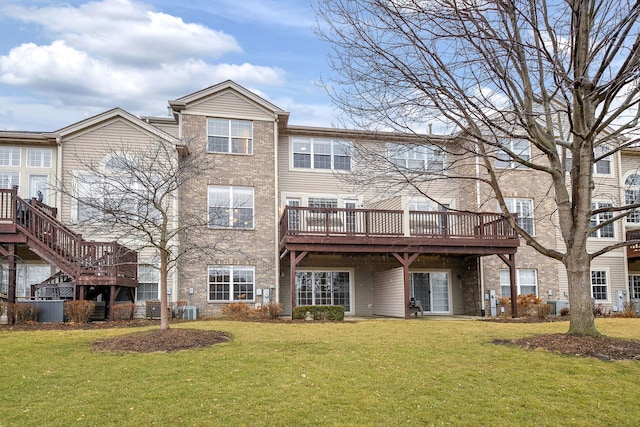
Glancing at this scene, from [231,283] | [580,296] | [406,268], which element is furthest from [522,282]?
[580,296]

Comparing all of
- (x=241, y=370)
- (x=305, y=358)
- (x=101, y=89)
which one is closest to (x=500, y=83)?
(x=305, y=358)

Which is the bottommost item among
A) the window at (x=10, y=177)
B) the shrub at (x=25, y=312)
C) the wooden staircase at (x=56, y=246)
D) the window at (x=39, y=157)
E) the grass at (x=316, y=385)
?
the grass at (x=316, y=385)

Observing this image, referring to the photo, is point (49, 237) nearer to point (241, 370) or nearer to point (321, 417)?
point (241, 370)

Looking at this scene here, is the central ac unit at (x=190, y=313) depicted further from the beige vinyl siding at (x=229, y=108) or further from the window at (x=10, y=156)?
the window at (x=10, y=156)

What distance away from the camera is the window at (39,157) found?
65.0 ft

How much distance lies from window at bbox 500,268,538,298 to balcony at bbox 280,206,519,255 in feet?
10.7

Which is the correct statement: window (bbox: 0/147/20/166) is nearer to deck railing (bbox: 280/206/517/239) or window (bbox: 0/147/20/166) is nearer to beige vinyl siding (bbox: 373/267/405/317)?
deck railing (bbox: 280/206/517/239)

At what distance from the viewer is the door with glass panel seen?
2259 centimetres

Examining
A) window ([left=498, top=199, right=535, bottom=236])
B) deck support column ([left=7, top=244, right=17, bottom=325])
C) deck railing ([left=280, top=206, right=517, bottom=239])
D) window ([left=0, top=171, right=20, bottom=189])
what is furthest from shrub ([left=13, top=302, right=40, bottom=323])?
window ([left=498, top=199, right=535, bottom=236])

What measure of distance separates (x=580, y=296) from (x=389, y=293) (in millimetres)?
10070

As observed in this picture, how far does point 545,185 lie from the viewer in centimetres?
2342

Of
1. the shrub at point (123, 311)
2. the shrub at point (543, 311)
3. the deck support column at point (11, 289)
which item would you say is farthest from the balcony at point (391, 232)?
the deck support column at point (11, 289)

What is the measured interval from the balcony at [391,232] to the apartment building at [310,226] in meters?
0.04

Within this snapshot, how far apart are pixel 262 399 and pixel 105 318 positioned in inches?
466
